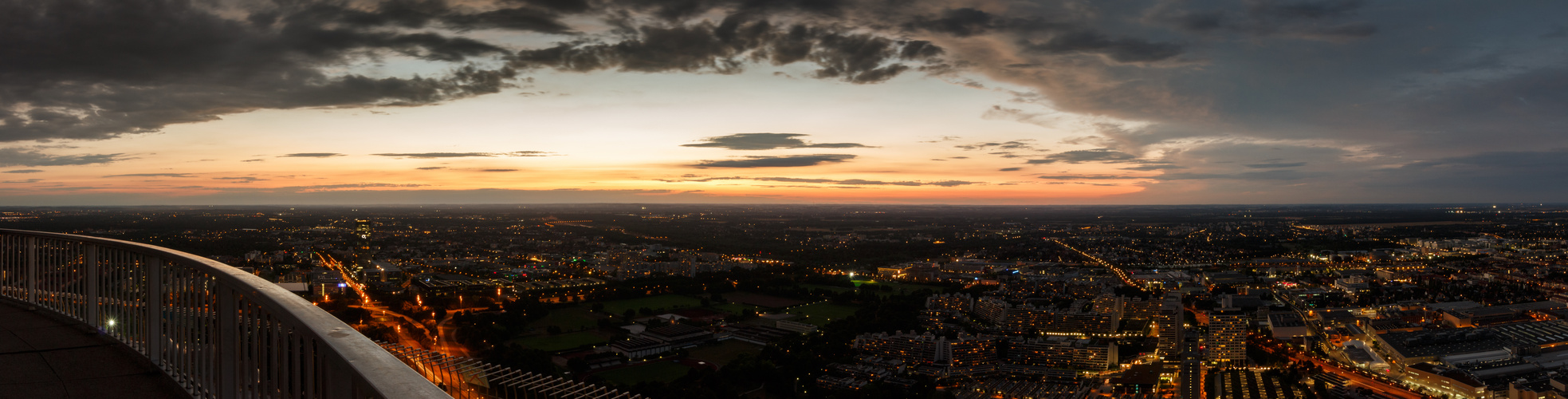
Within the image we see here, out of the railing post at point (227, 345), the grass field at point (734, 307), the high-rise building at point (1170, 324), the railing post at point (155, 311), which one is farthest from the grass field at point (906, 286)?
the railing post at point (227, 345)

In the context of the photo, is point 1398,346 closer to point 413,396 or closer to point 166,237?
point 413,396

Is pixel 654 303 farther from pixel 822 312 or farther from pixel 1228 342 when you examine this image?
pixel 1228 342

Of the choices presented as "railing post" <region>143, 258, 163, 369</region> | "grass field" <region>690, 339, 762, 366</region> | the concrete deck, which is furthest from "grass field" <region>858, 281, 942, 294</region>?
"railing post" <region>143, 258, 163, 369</region>

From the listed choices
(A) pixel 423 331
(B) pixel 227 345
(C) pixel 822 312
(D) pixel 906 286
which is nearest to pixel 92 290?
(B) pixel 227 345

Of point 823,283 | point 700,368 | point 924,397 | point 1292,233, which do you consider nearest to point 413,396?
point 924,397

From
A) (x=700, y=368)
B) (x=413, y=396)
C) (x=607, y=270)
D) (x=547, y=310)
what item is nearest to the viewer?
(x=413, y=396)

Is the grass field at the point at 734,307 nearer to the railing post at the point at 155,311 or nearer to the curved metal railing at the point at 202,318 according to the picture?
the curved metal railing at the point at 202,318

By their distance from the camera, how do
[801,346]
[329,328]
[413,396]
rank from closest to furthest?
1. [413,396]
2. [329,328]
3. [801,346]

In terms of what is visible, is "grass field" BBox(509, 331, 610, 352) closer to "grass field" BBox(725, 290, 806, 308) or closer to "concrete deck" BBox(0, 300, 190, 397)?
"grass field" BBox(725, 290, 806, 308)
